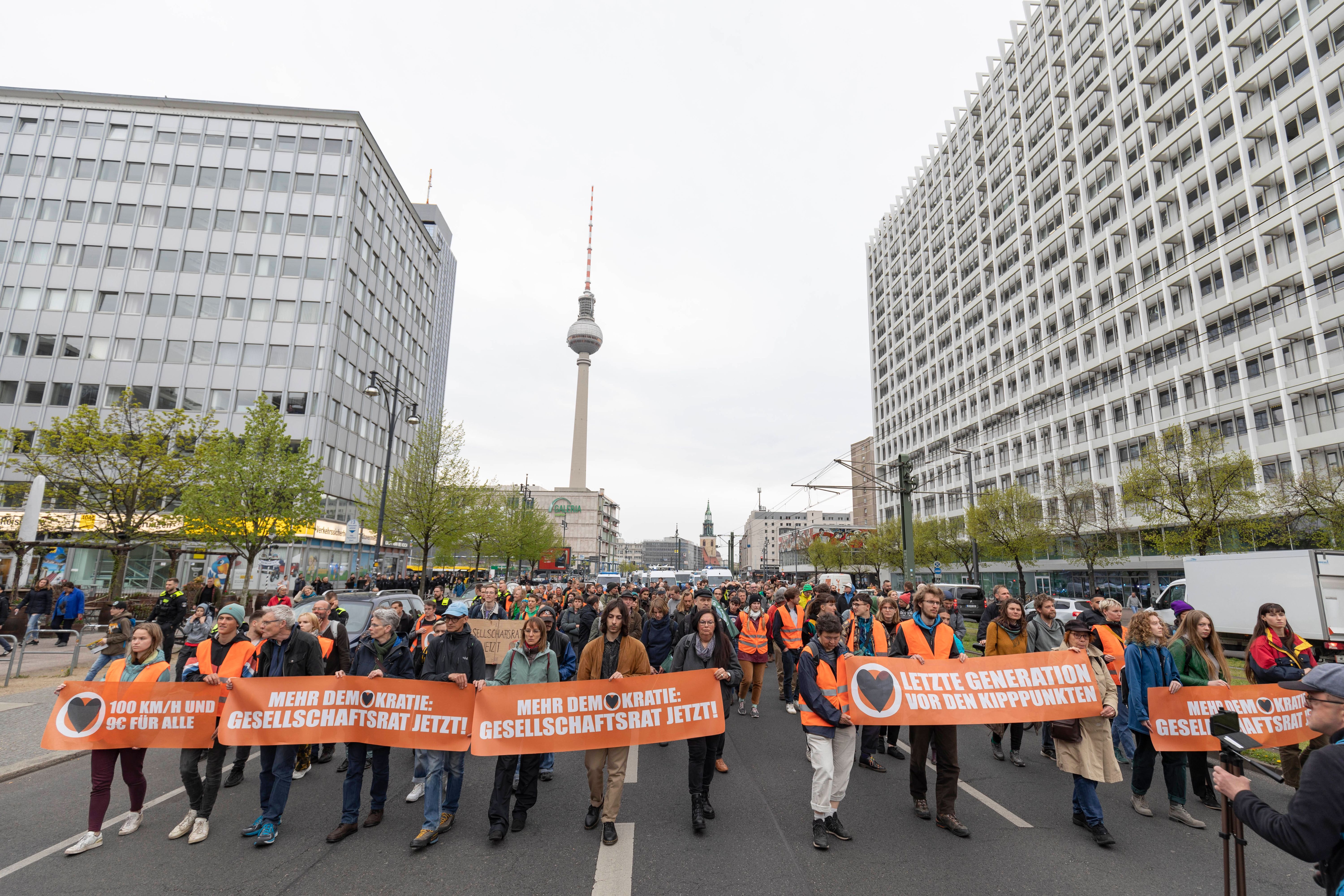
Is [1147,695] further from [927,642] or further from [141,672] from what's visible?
[141,672]

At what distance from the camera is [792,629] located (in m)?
10.8

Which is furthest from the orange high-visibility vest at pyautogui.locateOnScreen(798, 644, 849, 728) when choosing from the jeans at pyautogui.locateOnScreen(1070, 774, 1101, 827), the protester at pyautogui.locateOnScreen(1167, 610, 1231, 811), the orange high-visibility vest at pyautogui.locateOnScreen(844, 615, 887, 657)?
the protester at pyautogui.locateOnScreen(1167, 610, 1231, 811)

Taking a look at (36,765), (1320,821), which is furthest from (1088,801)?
(36,765)

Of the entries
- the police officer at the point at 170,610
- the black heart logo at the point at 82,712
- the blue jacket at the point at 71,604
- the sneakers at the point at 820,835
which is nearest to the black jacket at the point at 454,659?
the black heart logo at the point at 82,712

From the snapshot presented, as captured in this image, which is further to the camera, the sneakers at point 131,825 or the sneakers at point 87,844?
the sneakers at point 131,825

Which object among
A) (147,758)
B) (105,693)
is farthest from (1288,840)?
(147,758)

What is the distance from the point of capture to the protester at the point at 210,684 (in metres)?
5.61

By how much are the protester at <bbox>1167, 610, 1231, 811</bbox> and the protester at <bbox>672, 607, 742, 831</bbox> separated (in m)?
4.40

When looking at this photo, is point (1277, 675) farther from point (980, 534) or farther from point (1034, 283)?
point (1034, 283)

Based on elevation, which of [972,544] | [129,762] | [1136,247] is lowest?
[129,762]

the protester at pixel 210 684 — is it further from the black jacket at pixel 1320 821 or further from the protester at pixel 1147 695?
the protester at pixel 1147 695

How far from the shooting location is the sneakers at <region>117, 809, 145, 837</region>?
221 inches

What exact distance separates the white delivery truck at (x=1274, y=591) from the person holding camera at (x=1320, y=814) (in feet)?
48.0

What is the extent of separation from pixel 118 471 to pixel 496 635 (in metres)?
19.7
